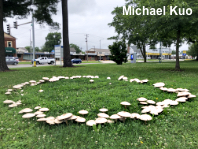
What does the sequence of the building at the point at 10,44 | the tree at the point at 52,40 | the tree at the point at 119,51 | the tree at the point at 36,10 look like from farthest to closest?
1. the tree at the point at 52,40
2. the building at the point at 10,44
3. the tree at the point at 119,51
4. the tree at the point at 36,10

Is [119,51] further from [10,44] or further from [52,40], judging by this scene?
[52,40]

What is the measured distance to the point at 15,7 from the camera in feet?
44.8

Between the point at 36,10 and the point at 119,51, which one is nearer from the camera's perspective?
the point at 36,10

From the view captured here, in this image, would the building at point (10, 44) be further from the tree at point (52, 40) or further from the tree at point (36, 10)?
the tree at point (52, 40)

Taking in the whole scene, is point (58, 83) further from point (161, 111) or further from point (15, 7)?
point (15, 7)

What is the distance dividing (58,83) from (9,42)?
→ 47.1 m

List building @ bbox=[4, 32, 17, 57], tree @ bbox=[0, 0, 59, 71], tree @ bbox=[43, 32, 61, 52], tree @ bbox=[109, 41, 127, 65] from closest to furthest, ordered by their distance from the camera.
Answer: tree @ bbox=[0, 0, 59, 71] < tree @ bbox=[109, 41, 127, 65] < building @ bbox=[4, 32, 17, 57] < tree @ bbox=[43, 32, 61, 52]

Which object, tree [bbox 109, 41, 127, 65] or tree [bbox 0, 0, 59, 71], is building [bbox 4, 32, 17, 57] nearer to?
tree [bbox 0, 0, 59, 71]

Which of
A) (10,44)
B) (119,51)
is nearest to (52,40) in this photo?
(10,44)

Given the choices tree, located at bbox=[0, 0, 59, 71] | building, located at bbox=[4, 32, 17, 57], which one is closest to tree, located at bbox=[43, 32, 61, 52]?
building, located at bbox=[4, 32, 17, 57]

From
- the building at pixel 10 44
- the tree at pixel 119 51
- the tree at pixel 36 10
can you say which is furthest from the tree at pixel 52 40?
the tree at pixel 36 10

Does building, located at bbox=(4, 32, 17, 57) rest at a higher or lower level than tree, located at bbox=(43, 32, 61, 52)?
lower

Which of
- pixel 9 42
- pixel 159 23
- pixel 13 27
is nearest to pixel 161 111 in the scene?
pixel 159 23

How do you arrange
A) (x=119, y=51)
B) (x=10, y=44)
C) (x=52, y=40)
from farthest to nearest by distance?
(x=52, y=40) < (x=10, y=44) < (x=119, y=51)
